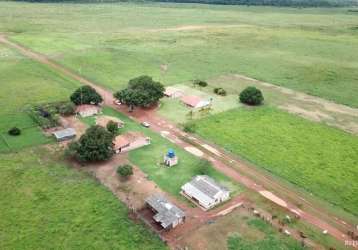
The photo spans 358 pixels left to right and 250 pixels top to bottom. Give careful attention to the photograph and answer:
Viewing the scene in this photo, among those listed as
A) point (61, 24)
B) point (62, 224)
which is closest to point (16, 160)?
point (62, 224)

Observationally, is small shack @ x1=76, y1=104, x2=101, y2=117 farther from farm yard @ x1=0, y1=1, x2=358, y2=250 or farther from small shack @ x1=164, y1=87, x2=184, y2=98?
small shack @ x1=164, y1=87, x2=184, y2=98

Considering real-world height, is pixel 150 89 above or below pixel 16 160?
above

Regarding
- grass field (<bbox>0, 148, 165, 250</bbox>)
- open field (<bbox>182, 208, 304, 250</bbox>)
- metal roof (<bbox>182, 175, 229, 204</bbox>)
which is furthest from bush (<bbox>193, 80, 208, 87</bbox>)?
open field (<bbox>182, 208, 304, 250</bbox>)

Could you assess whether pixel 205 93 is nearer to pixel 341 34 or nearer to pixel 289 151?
pixel 289 151

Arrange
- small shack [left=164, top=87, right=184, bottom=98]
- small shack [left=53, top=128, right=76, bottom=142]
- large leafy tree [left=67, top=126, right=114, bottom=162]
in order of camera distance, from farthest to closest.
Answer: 1. small shack [left=164, top=87, right=184, bottom=98]
2. small shack [left=53, top=128, right=76, bottom=142]
3. large leafy tree [left=67, top=126, right=114, bottom=162]

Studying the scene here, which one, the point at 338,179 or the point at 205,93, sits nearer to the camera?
the point at 338,179
